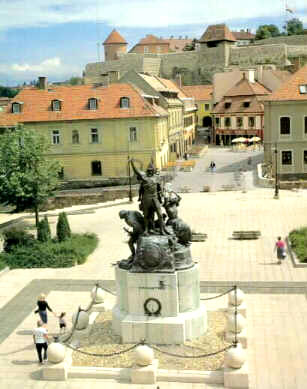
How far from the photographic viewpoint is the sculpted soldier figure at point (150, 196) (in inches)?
601

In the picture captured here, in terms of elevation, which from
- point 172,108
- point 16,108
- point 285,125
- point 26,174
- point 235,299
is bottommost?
point 235,299

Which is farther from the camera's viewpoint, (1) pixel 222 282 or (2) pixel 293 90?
(2) pixel 293 90

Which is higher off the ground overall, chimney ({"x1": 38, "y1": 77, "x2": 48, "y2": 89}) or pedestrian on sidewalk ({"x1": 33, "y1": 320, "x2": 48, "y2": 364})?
chimney ({"x1": 38, "y1": 77, "x2": 48, "y2": 89})

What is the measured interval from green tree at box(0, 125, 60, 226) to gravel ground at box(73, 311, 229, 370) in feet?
49.0

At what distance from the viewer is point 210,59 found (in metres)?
102

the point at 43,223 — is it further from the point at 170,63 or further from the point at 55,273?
the point at 170,63

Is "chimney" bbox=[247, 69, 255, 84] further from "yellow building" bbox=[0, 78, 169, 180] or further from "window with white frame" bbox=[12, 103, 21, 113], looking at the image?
"window with white frame" bbox=[12, 103, 21, 113]

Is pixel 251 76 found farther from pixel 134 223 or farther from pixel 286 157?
pixel 134 223

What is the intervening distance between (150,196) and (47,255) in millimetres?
10297

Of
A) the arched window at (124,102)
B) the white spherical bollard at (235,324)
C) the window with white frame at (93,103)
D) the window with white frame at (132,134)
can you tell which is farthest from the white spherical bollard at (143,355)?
the window with white frame at (93,103)

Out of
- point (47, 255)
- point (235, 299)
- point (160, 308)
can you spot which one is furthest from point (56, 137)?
point (160, 308)

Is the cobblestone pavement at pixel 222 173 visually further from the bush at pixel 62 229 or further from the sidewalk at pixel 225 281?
the bush at pixel 62 229

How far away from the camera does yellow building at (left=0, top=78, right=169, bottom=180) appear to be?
47.9 metres

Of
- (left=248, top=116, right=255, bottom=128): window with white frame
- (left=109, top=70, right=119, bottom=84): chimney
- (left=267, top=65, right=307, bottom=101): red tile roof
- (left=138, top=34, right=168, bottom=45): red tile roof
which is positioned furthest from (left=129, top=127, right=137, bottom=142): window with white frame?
(left=138, top=34, right=168, bottom=45): red tile roof
